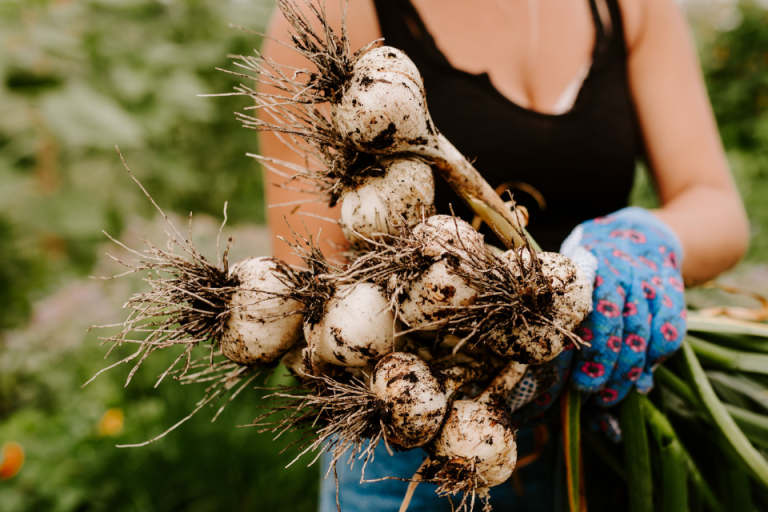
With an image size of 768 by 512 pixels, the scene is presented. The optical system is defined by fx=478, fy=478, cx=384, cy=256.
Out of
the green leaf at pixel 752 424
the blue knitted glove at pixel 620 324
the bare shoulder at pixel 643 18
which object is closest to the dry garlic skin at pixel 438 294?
the blue knitted glove at pixel 620 324

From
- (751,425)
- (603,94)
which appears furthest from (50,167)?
(751,425)

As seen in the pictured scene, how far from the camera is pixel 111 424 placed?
5.33 ft

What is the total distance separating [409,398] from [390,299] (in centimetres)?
11

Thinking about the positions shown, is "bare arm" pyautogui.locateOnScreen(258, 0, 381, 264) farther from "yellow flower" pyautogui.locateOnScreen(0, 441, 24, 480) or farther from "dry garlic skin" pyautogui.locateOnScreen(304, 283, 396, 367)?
"yellow flower" pyautogui.locateOnScreen(0, 441, 24, 480)

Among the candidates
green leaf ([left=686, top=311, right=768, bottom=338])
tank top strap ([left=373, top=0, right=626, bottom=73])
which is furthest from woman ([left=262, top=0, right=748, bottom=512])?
green leaf ([left=686, top=311, right=768, bottom=338])

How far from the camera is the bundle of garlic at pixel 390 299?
54 centimetres

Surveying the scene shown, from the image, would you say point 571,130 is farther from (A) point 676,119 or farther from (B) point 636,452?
(B) point 636,452

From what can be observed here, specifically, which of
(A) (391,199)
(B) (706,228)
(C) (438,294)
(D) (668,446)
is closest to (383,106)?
(A) (391,199)

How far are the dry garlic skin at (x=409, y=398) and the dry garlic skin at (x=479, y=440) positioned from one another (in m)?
0.02

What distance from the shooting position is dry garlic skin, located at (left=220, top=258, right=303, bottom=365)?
60 cm

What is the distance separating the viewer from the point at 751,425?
2.60ft

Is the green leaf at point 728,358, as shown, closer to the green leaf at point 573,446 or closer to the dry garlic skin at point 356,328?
the green leaf at point 573,446

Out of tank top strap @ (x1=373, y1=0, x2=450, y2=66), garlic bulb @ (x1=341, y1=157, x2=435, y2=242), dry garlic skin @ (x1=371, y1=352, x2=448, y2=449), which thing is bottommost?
dry garlic skin @ (x1=371, y1=352, x2=448, y2=449)

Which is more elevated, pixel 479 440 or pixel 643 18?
pixel 643 18
